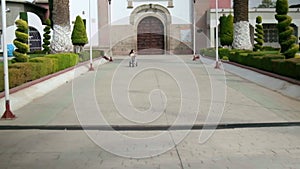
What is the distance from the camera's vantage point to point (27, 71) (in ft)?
45.8

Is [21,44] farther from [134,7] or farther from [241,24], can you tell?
[134,7]

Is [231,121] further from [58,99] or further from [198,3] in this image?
[198,3]

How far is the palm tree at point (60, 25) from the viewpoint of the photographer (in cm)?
2316

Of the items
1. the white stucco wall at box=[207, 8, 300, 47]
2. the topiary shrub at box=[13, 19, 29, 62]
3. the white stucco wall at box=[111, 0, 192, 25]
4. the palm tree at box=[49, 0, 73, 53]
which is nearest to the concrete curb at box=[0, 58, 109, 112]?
the topiary shrub at box=[13, 19, 29, 62]

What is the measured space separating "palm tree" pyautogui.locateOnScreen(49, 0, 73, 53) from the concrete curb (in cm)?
288

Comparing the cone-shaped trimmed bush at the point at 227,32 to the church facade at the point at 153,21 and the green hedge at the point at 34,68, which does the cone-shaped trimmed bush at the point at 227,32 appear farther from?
the green hedge at the point at 34,68

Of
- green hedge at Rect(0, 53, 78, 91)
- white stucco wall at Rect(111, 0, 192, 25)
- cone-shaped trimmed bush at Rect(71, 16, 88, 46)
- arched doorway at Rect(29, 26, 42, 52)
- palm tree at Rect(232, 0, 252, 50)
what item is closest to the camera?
green hedge at Rect(0, 53, 78, 91)

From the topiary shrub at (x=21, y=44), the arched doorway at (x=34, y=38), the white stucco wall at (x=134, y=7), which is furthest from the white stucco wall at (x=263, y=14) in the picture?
the topiary shrub at (x=21, y=44)

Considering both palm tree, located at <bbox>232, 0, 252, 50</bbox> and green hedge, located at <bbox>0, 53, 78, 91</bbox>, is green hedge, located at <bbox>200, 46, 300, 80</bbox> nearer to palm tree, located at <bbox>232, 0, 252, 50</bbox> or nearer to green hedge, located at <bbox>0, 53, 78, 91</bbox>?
palm tree, located at <bbox>232, 0, 252, 50</bbox>

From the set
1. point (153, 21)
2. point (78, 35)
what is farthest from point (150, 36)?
point (78, 35)

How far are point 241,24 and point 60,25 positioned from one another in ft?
32.7

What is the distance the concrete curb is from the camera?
1151cm

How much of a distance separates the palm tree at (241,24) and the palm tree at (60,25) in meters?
9.35

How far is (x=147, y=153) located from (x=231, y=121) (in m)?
2.87
